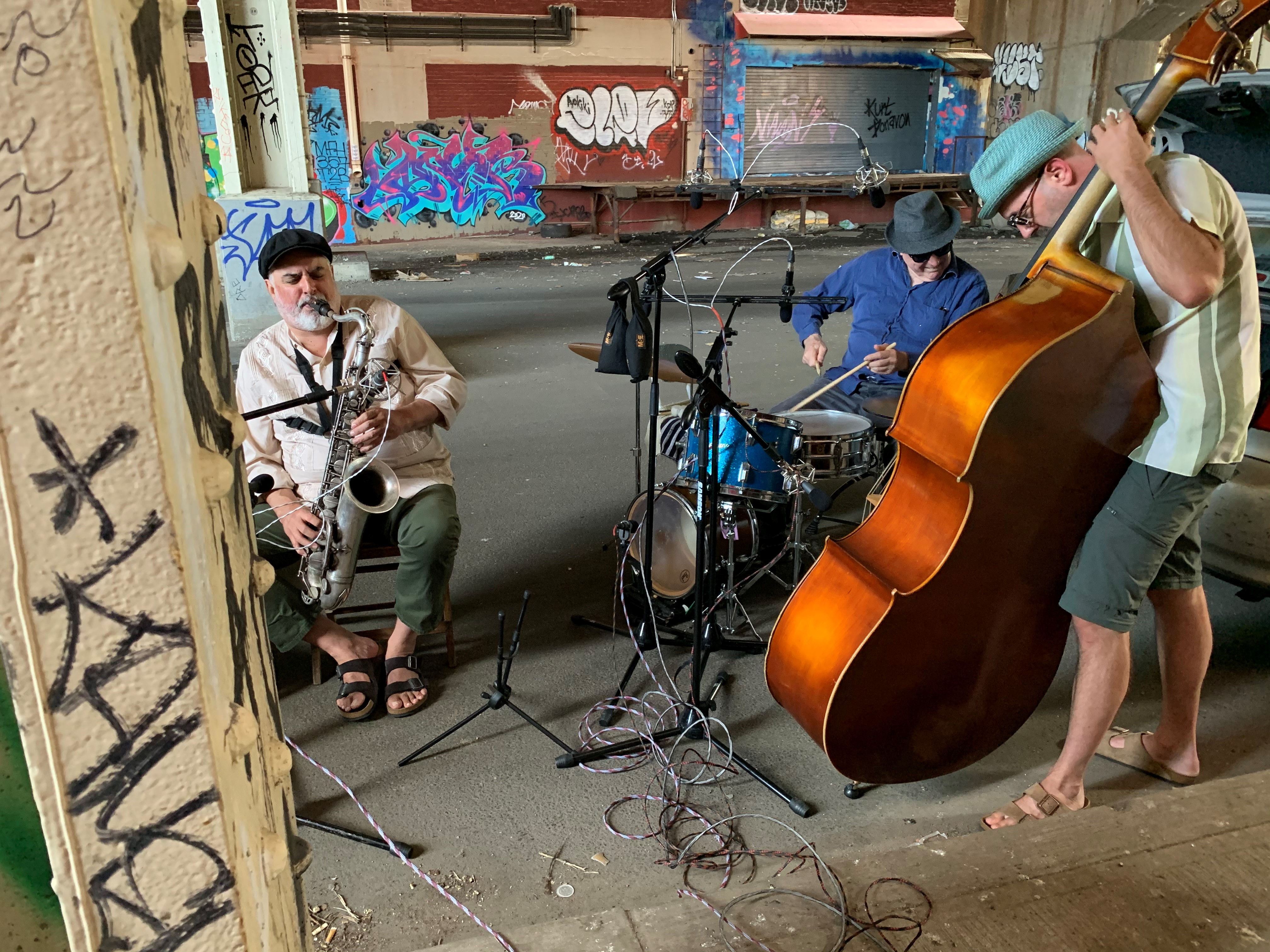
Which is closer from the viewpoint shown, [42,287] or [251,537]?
[42,287]

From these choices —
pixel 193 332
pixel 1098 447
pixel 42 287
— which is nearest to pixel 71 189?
pixel 42 287

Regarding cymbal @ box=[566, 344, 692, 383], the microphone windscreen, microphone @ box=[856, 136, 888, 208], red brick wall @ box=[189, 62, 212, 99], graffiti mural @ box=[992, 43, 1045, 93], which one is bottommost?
cymbal @ box=[566, 344, 692, 383]

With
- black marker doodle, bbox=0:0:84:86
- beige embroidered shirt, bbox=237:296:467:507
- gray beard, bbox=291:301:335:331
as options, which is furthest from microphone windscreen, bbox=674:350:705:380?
black marker doodle, bbox=0:0:84:86

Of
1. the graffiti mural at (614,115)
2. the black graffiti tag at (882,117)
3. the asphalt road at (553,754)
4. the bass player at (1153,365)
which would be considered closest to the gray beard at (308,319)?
the asphalt road at (553,754)

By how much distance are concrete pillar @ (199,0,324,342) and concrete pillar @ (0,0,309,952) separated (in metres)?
6.65

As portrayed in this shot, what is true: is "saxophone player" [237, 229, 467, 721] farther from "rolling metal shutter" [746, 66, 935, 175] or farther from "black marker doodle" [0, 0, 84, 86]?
"rolling metal shutter" [746, 66, 935, 175]

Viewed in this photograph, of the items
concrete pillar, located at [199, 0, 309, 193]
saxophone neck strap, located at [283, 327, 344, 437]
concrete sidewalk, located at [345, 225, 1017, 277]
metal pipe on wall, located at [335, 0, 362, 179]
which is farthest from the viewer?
metal pipe on wall, located at [335, 0, 362, 179]

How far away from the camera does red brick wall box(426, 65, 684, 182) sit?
16156 millimetres

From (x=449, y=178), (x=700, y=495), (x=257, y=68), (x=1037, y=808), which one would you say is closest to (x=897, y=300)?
(x=700, y=495)

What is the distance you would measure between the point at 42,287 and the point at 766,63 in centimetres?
1841

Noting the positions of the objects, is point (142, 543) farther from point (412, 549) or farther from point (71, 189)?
point (412, 549)

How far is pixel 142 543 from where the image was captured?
2.92 ft

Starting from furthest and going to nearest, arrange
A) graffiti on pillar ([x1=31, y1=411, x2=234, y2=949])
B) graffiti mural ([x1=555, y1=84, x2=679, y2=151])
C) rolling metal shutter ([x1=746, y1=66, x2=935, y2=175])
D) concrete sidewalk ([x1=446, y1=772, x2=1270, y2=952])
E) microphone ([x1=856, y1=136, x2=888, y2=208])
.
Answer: rolling metal shutter ([x1=746, y1=66, x2=935, y2=175])
graffiti mural ([x1=555, y1=84, x2=679, y2=151])
microphone ([x1=856, y1=136, x2=888, y2=208])
concrete sidewalk ([x1=446, y1=772, x2=1270, y2=952])
graffiti on pillar ([x1=31, y1=411, x2=234, y2=949])

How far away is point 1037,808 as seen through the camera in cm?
262
